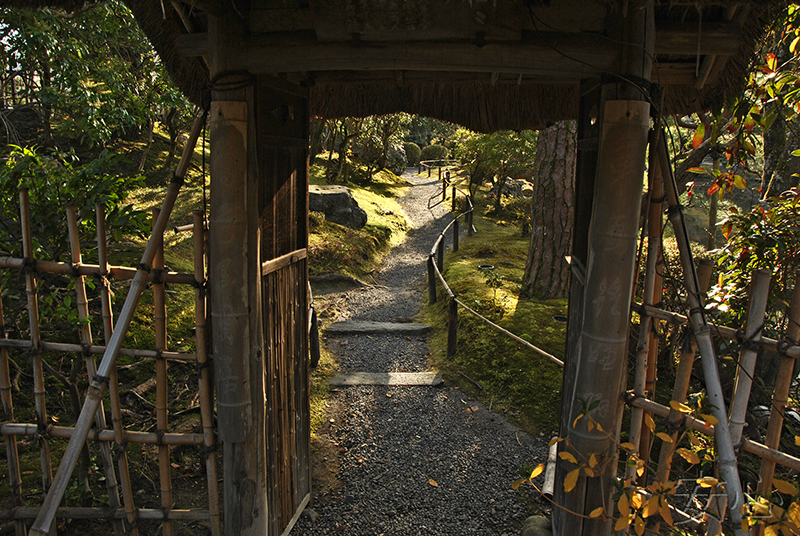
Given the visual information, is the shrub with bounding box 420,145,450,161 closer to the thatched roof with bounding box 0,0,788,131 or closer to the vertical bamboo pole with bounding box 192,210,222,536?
the thatched roof with bounding box 0,0,788,131

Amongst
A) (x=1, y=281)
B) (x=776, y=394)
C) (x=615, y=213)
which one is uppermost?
(x=615, y=213)

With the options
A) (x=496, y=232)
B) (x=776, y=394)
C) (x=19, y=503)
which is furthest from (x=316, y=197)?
(x=776, y=394)

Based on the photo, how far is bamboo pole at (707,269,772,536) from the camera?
2.18 m

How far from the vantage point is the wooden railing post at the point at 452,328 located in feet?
21.1

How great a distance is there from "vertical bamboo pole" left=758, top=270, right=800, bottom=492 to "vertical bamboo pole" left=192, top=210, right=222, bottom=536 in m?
2.76

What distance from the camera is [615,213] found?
243 cm

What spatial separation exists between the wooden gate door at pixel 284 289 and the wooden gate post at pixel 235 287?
0.59ft

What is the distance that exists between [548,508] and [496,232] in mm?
11534

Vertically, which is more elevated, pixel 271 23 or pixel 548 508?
pixel 271 23

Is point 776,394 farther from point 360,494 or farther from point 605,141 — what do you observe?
point 360,494

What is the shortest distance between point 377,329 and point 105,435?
16.3ft

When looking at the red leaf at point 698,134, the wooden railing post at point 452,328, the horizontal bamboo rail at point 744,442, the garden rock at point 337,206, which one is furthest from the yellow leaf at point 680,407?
the garden rock at point 337,206

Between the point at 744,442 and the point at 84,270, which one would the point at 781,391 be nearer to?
the point at 744,442

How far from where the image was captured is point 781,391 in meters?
2.20
